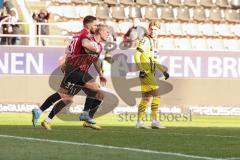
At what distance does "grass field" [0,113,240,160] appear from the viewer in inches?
428

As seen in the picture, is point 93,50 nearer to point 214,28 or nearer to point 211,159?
point 211,159

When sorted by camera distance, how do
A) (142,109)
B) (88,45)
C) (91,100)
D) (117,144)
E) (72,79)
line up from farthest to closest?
(142,109) → (91,100) → (72,79) → (88,45) → (117,144)

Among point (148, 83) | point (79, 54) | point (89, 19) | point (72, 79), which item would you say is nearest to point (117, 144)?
point (72, 79)

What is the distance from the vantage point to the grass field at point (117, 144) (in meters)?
10.9

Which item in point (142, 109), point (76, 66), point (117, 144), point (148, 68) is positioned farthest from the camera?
point (148, 68)

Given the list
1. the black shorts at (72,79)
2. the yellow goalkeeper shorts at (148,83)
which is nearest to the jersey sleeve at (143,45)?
the yellow goalkeeper shorts at (148,83)

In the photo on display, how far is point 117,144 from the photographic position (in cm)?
1268

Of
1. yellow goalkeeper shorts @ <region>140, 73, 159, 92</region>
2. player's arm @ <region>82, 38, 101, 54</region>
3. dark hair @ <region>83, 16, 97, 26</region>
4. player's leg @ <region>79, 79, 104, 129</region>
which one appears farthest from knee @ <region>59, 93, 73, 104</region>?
yellow goalkeeper shorts @ <region>140, 73, 159, 92</region>

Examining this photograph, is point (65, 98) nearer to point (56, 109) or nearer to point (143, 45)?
point (56, 109)

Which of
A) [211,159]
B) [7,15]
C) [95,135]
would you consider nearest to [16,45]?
[7,15]

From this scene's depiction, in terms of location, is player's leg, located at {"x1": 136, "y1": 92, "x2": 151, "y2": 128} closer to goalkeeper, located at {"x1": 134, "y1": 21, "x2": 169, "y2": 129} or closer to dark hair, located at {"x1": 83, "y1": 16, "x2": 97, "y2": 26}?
goalkeeper, located at {"x1": 134, "y1": 21, "x2": 169, "y2": 129}

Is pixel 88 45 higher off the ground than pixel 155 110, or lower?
higher

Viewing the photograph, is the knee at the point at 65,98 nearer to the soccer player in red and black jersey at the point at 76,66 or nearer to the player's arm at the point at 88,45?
the soccer player in red and black jersey at the point at 76,66

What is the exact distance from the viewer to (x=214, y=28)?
29781 mm
